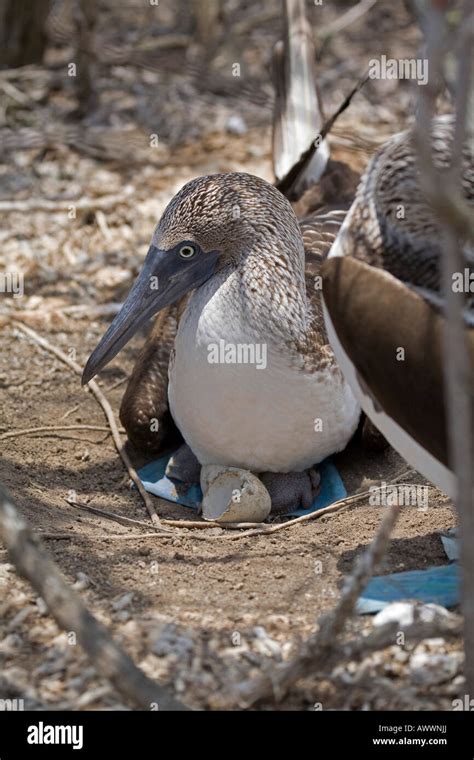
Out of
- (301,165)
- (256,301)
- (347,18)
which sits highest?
(347,18)

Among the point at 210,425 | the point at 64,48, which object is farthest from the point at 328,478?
the point at 64,48

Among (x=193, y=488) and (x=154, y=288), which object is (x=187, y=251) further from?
(x=193, y=488)

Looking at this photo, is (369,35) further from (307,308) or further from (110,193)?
(307,308)

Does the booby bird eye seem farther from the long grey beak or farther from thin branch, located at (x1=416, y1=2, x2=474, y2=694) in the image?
thin branch, located at (x1=416, y1=2, x2=474, y2=694)

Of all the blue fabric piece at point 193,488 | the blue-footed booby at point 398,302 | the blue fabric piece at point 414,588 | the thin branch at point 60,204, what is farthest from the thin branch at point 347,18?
the blue fabric piece at point 414,588

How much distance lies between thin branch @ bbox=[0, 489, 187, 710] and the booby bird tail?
365 cm

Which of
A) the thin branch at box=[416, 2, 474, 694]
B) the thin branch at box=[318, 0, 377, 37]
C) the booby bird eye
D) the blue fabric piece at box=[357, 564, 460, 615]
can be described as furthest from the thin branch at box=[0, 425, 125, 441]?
the thin branch at box=[318, 0, 377, 37]

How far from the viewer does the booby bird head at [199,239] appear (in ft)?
14.3

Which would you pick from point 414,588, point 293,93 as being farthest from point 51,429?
→ point 293,93

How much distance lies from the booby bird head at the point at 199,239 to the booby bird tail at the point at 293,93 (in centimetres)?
166

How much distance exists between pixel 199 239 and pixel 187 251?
74mm

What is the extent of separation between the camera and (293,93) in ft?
20.1

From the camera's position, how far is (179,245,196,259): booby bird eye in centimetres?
438

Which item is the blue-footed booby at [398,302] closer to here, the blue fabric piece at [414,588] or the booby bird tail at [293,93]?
the blue fabric piece at [414,588]
